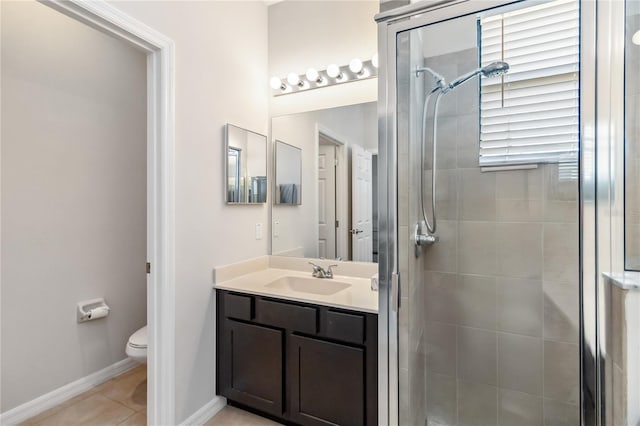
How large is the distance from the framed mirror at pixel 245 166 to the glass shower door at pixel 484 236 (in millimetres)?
1183

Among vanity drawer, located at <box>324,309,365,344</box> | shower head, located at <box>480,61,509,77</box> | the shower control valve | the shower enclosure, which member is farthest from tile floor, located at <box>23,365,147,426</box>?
shower head, located at <box>480,61,509,77</box>

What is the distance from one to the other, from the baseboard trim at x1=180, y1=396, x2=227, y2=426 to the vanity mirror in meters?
1.03

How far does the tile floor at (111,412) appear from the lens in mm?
1802

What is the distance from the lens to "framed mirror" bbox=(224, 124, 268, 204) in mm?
2014

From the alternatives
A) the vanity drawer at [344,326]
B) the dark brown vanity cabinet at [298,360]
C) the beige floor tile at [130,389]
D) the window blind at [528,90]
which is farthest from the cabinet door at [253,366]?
the window blind at [528,90]

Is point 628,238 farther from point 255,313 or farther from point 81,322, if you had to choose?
point 81,322

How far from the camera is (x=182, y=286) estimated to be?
5.51 feet

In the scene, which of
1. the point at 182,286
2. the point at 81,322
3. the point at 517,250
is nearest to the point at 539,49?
the point at 517,250

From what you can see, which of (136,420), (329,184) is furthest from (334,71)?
(136,420)

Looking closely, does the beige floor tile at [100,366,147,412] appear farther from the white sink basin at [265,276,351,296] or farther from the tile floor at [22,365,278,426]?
the white sink basin at [265,276,351,296]

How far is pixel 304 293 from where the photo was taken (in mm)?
1977

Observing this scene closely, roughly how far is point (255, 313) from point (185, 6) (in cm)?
175

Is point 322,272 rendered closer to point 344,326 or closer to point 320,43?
point 344,326

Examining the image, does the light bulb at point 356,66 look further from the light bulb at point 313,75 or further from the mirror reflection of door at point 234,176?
the mirror reflection of door at point 234,176
